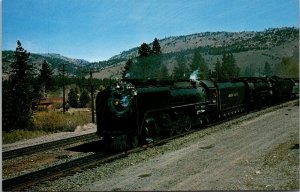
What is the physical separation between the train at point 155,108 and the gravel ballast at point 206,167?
3.57 ft

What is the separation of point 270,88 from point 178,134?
18932 mm

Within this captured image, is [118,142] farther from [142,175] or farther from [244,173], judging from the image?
[244,173]

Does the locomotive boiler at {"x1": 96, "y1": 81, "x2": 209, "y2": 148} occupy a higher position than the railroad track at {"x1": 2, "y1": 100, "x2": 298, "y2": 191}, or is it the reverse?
the locomotive boiler at {"x1": 96, "y1": 81, "x2": 209, "y2": 148}

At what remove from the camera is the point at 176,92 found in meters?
19.7

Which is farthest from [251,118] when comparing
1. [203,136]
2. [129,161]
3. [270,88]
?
[129,161]

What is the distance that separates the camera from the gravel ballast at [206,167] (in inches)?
444

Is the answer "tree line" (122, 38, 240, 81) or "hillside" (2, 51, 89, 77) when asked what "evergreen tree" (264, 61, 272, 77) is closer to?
"tree line" (122, 38, 240, 81)

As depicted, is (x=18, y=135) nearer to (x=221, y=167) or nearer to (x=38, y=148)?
(x=38, y=148)

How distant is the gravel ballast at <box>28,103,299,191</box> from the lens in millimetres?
11289

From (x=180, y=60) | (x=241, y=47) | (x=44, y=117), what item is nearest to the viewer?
(x=44, y=117)

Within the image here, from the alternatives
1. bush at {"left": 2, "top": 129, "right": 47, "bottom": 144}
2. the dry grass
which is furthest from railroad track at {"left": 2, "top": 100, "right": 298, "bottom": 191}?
the dry grass

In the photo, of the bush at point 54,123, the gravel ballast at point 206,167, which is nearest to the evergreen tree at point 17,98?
the bush at point 54,123

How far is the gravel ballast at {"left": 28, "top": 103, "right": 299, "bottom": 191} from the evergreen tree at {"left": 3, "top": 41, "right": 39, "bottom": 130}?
33.8 ft

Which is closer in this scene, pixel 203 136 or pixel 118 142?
pixel 118 142
